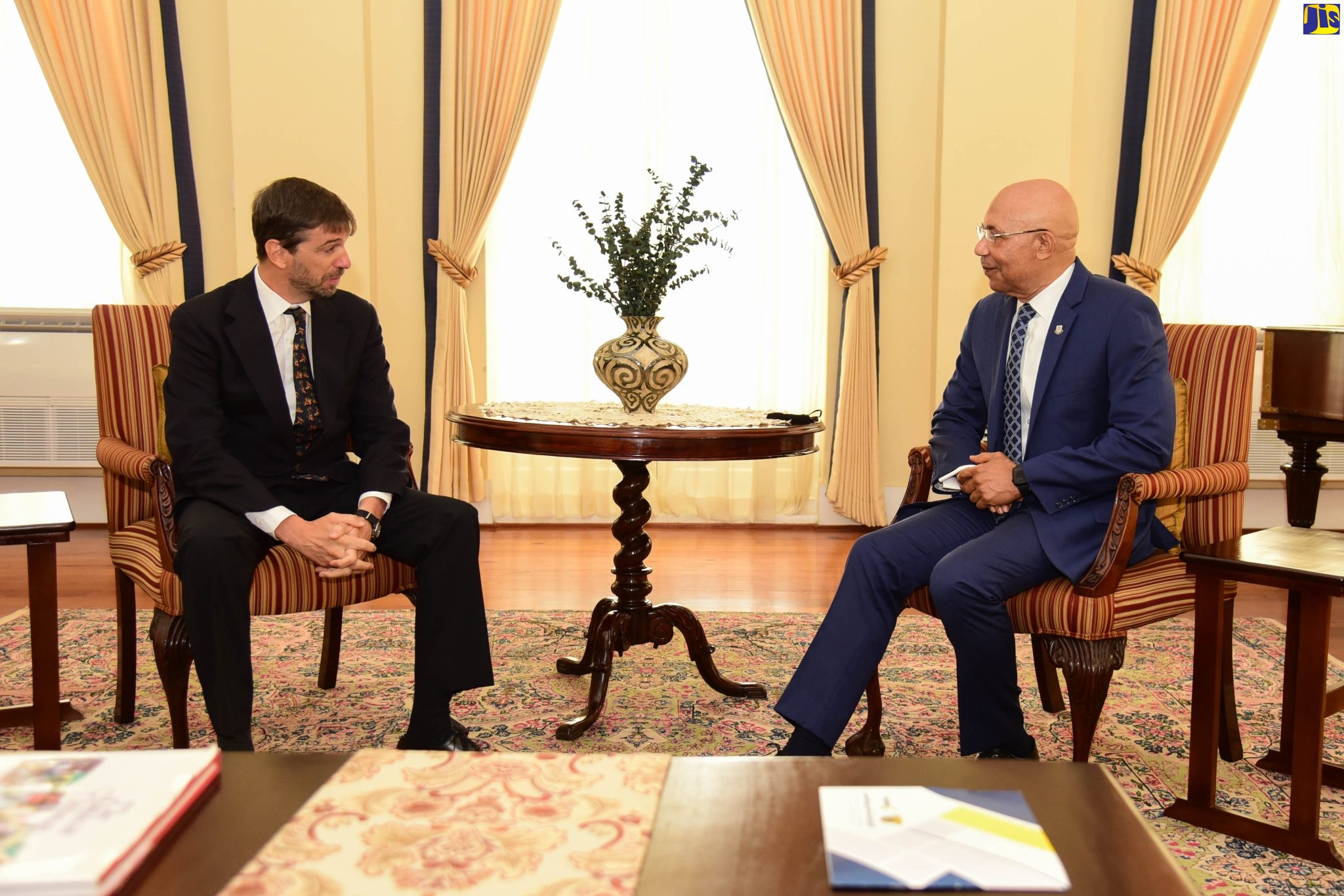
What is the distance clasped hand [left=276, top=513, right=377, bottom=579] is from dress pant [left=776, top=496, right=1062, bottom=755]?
1010 mm

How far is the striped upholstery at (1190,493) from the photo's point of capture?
89.6 inches

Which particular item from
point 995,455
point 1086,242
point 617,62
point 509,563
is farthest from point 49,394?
point 1086,242

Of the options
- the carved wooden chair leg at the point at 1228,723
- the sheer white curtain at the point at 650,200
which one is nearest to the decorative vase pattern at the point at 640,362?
the carved wooden chair leg at the point at 1228,723

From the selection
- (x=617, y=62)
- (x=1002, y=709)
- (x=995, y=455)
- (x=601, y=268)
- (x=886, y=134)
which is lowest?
(x=1002, y=709)

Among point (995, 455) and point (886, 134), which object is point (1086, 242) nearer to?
point (886, 134)

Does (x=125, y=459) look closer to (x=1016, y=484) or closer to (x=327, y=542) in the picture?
(x=327, y=542)

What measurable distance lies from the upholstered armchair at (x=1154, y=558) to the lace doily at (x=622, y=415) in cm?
50

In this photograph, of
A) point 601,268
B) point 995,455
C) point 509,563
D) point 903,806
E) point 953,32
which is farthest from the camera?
point 601,268

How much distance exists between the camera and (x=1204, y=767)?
228cm

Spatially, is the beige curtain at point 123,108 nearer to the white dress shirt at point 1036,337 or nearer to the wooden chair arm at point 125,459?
the wooden chair arm at point 125,459

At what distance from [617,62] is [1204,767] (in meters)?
4.26

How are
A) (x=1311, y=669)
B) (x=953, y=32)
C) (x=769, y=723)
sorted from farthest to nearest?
(x=953, y=32) → (x=769, y=723) → (x=1311, y=669)

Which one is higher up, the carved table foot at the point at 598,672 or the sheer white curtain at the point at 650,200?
the sheer white curtain at the point at 650,200

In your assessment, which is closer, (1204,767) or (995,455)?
(1204,767)
